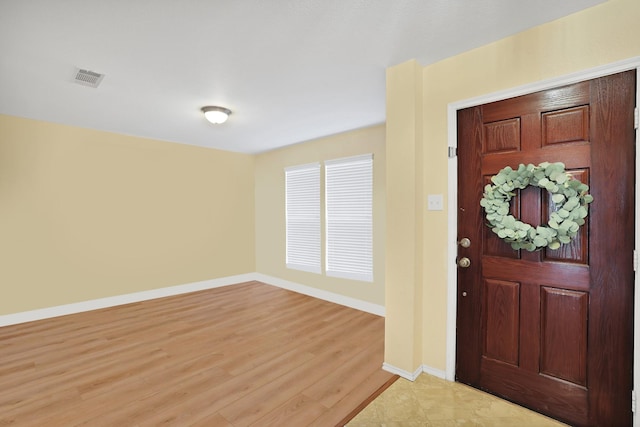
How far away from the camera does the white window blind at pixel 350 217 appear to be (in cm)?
421

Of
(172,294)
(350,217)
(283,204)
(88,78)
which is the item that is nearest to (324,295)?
(350,217)

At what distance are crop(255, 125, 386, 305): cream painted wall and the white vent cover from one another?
2911 millimetres

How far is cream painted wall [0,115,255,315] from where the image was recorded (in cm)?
372

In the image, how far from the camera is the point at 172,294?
4.90 m

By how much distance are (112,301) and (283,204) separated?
2.99 metres

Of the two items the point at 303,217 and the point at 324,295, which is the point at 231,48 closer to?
the point at 303,217

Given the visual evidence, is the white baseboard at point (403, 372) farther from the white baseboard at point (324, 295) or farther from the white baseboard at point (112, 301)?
the white baseboard at point (112, 301)

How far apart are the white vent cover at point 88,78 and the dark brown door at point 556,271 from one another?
309 cm

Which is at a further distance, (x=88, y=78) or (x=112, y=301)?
(x=112, y=301)

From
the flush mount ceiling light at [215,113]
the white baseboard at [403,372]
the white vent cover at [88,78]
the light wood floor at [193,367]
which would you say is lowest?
the light wood floor at [193,367]

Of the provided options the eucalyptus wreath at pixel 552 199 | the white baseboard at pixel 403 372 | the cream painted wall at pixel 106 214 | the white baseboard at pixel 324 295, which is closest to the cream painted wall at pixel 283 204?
the white baseboard at pixel 324 295

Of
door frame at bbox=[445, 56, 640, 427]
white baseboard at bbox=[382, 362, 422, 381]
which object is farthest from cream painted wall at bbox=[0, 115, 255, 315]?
door frame at bbox=[445, 56, 640, 427]

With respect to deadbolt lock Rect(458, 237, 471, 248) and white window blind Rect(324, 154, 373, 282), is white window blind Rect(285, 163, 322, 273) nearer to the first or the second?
white window blind Rect(324, 154, 373, 282)

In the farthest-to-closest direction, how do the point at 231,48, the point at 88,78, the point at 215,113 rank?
the point at 215,113
the point at 88,78
the point at 231,48
